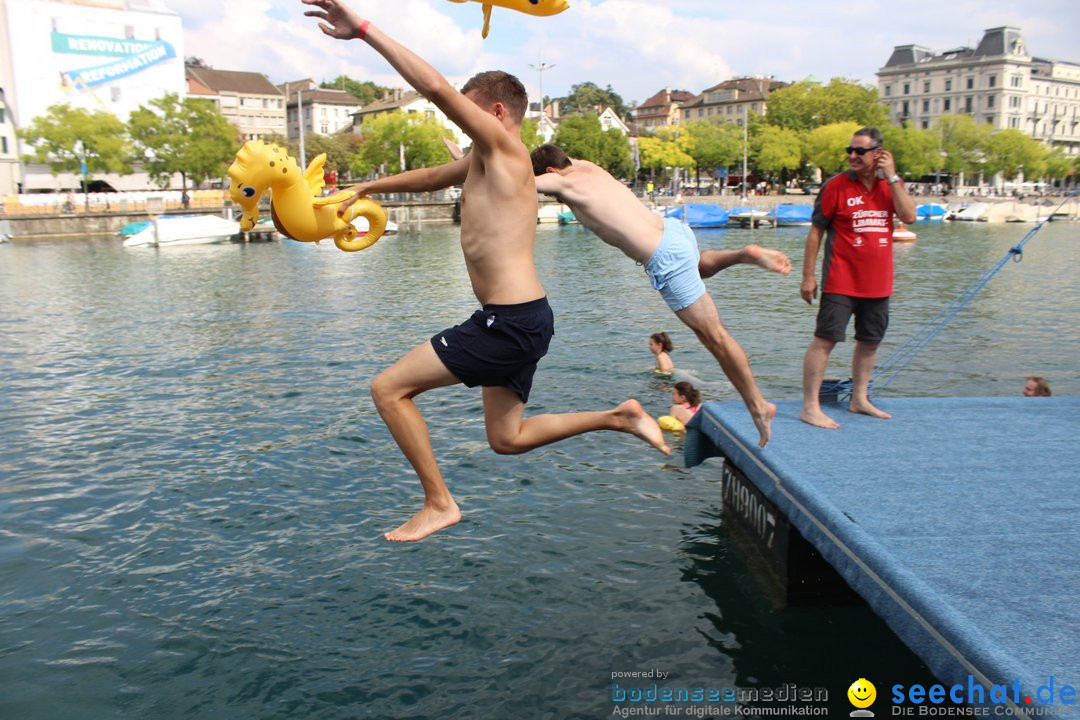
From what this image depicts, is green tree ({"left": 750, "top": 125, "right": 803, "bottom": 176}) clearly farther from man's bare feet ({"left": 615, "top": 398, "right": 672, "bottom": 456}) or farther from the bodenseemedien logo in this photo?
man's bare feet ({"left": 615, "top": 398, "right": 672, "bottom": 456})

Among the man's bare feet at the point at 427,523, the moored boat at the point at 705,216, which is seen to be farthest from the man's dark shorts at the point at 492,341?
the moored boat at the point at 705,216

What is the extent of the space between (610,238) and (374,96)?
171 m

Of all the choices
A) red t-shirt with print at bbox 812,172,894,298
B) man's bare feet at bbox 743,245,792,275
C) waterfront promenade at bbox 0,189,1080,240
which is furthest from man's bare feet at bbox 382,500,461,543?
waterfront promenade at bbox 0,189,1080,240

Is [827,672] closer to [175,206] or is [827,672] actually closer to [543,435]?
[543,435]

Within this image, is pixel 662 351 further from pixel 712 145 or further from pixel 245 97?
pixel 245 97

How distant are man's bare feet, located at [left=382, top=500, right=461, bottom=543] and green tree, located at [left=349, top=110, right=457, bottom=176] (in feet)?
295

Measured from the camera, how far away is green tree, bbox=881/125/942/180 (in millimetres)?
104562

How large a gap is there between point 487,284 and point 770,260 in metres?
2.08

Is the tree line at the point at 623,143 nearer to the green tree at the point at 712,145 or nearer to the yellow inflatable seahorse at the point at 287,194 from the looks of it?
the green tree at the point at 712,145

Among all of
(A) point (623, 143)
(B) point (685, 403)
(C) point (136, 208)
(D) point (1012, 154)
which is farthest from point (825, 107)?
(B) point (685, 403)

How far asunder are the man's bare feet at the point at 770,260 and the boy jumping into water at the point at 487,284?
5.46 ft

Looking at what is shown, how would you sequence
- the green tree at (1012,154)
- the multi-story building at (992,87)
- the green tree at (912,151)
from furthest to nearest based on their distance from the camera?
1. the multi-story building at (992,87)
2. the green tree at (1012,154)
3. the green tree at (912,151)

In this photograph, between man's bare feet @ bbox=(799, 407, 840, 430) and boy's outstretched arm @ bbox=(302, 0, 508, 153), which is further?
man's bare feet @ bbox=(799, 407, 840, 430)

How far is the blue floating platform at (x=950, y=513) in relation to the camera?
14.8 ft
